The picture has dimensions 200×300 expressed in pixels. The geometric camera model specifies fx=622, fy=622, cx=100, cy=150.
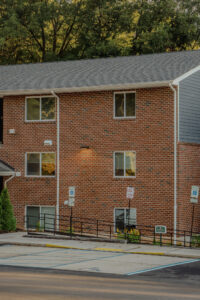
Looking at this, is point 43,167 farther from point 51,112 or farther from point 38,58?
point 38,58

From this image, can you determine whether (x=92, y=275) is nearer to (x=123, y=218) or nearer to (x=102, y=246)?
(x=102, y=246)

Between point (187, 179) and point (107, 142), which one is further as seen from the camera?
point (107, 142)

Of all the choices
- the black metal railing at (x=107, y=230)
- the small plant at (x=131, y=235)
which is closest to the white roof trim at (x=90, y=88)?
the black metal railing at (x=107, y=230)

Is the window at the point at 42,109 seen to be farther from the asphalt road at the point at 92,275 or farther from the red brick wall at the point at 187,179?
the asphalt road at the point at 92,275

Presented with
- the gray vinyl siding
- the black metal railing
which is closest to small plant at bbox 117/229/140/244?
the black metal railing

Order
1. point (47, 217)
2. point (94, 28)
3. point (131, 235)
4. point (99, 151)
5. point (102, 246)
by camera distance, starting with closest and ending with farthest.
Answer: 1. point (102, 246)
2. point (131, 235)
3. point (99, 151)
4. point (47, 217)
5. point (94, 28)

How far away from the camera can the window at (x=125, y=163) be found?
31281 millimetres

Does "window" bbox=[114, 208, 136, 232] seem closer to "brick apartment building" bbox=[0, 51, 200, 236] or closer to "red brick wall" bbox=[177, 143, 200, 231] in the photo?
"brick apartment building" bbox=[0, 51, 200, 236]

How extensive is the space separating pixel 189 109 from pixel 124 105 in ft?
10.9

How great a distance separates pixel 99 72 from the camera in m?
34.9

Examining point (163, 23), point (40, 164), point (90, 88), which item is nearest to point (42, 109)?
point (40, 164)

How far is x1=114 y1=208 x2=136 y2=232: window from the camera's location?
30938mm

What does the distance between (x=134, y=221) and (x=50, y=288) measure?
15.9 m

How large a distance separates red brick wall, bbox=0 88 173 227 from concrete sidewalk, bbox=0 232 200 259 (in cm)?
407
